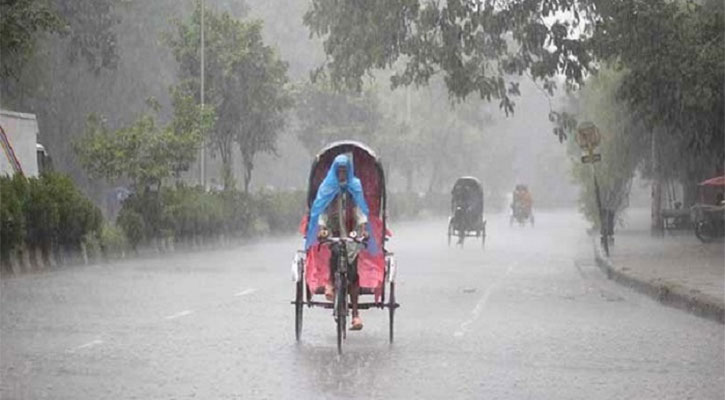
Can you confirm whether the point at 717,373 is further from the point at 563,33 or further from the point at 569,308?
the point at 563,33

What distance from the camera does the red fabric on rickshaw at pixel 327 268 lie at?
14.1m

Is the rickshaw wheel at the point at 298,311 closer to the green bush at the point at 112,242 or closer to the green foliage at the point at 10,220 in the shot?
the green foliage at the point at 10,220

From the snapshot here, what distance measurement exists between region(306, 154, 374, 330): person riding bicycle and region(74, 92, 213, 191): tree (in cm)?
2285

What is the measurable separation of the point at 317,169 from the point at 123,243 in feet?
60.6

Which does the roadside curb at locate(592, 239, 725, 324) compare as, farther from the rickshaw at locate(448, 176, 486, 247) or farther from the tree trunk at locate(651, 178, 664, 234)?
the tree trunk at locate(651, 178, 664, 234)

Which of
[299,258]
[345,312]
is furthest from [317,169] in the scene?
[345,312]

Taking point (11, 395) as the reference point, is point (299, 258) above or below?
above

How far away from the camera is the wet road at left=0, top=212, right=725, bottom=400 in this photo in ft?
35.3

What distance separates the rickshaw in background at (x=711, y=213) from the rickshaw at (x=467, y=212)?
Answer: 22.6ft

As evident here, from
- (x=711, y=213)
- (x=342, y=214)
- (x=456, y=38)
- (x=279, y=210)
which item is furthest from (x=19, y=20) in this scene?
(x=279, y=210)

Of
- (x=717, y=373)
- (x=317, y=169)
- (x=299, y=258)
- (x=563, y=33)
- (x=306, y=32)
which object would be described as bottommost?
(x=717, y=373)

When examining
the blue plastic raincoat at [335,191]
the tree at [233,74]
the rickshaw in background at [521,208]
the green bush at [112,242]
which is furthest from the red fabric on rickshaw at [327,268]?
the rickshaw in background at [521,208]

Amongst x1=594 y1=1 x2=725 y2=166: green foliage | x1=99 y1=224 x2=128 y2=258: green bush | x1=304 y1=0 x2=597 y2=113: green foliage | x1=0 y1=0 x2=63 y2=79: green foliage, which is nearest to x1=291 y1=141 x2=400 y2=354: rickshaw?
x1=0 y1=0 x2=63 y2=79: green foliage

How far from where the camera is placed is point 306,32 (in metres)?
102
